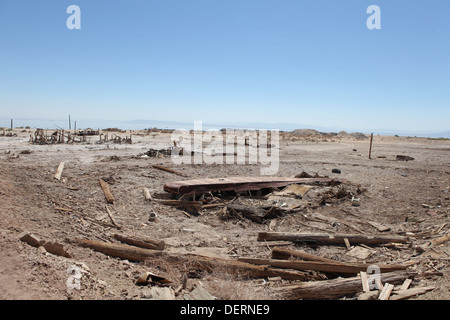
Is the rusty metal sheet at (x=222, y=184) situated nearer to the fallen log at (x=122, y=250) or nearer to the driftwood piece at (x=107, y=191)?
the driftwood piece at (x=107, y=191)

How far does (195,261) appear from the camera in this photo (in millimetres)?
5336

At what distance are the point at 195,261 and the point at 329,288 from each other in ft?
7.18

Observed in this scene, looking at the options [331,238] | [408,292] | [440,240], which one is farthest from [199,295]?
[440,240]

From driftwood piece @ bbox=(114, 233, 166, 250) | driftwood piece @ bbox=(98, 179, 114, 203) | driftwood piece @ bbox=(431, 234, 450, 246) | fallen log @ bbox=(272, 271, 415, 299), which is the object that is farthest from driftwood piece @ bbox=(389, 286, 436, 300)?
driftwood piece @ bbox=(98, 179, 114, 203)

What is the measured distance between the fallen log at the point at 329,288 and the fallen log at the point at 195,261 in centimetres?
48

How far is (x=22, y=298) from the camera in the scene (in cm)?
349

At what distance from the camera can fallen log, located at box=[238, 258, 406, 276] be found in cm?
513

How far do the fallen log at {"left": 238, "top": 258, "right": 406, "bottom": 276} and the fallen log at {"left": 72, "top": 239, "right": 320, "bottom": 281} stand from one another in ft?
0.51

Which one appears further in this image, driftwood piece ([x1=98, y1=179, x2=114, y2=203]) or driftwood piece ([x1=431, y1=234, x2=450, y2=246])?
driftwood piece ([x1=98, y1=179, x2=114, y2=203])

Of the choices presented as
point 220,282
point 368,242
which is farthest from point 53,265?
point 368,242

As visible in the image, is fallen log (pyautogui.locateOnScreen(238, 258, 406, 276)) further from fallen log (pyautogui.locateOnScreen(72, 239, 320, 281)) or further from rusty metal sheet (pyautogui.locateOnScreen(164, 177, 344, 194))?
rusty metal sheet (pyautogui.locateOnScreen(164, 177, 344, 194))

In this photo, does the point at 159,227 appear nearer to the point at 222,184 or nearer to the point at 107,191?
the point at 107,191
